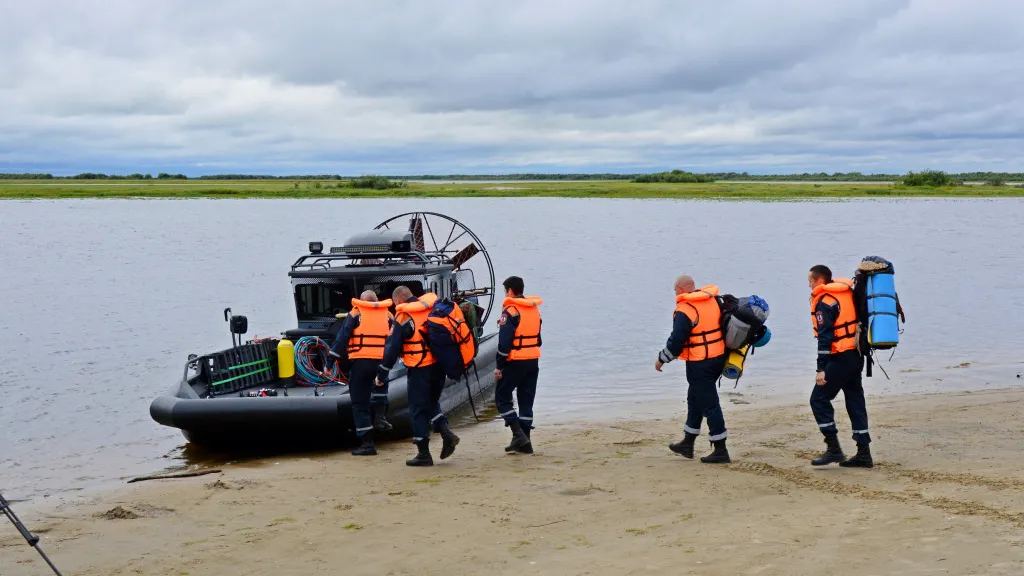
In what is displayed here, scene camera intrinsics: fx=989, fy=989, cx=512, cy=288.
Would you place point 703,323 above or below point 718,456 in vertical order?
above

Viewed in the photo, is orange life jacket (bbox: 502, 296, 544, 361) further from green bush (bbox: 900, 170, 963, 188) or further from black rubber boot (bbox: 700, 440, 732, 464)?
green bush (bbox: 900, 170, 963, 188)

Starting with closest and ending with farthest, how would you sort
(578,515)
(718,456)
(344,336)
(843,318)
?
1. (578,515)
2. (843,318)
3. (718,456)
4. (344,336)

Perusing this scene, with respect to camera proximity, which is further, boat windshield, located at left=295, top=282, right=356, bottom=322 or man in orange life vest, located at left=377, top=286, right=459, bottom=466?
boat windshield, located at left=295, top=282, right=356, bottom=322

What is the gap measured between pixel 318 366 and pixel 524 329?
13.5 feet

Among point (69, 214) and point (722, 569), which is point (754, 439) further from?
point (69, 214)

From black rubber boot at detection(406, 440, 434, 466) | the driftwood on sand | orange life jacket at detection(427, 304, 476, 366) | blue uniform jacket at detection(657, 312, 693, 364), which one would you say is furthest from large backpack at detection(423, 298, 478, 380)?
the driftwood on sand

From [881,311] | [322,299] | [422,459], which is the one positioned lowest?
[422,459]

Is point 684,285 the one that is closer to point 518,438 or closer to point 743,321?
point 743,321

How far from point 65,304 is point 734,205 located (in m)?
59.3

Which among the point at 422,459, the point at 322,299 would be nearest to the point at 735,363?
the point at 422,459

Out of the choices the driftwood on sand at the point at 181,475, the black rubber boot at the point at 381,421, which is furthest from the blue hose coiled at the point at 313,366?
the driftwood on sand at the point at 181,475

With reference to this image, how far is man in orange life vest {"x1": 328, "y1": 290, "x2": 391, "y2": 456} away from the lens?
369 inches

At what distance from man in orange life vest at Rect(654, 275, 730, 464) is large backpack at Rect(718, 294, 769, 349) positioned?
66 mm

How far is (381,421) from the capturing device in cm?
1033
